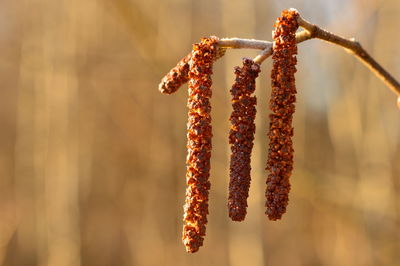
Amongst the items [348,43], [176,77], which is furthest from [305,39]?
[176,77]

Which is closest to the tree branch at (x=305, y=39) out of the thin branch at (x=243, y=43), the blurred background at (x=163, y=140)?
the thin branch at (x=243, y=43)

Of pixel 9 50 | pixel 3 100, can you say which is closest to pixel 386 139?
pixel 9 50

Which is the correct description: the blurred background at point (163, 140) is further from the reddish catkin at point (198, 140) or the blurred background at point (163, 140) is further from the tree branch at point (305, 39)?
the reddish catkin at point (198, 140)

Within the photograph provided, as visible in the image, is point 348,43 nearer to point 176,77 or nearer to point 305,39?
point 305,39

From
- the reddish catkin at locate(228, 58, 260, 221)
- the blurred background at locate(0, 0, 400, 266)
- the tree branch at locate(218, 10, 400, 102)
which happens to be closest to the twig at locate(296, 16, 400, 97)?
the tree branch at locate(218, 10, 400, 102)

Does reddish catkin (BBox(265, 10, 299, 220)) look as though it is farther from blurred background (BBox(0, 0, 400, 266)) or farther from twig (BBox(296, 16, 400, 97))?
blurred background (BBox(0, 0, 400, 266))

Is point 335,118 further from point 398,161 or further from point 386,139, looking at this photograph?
point 398,161

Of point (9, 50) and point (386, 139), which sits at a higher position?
point (9, 50)
